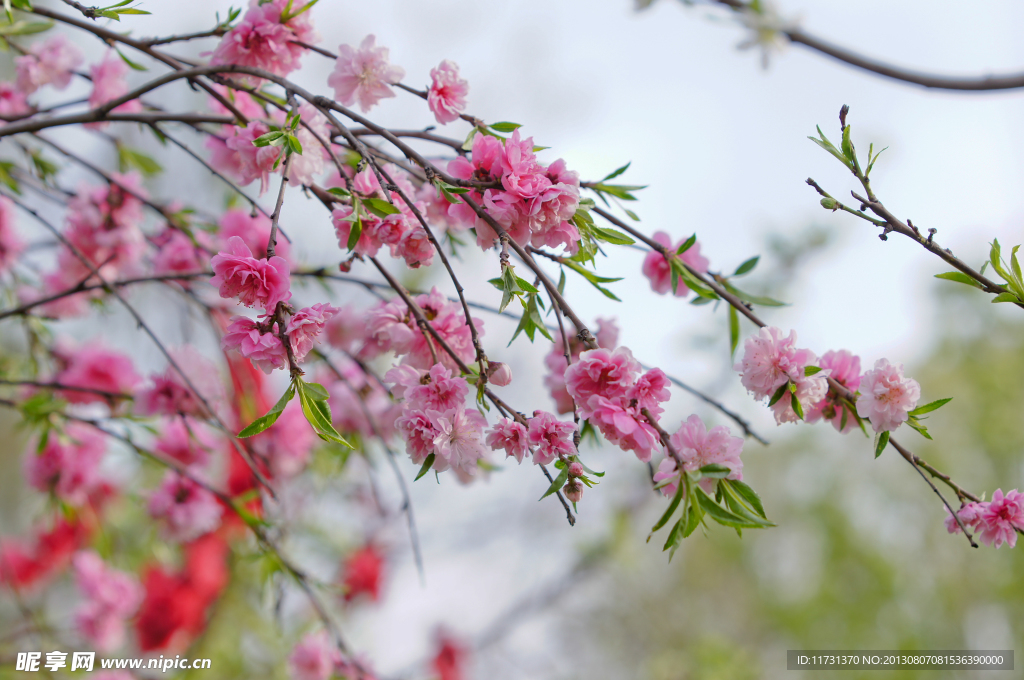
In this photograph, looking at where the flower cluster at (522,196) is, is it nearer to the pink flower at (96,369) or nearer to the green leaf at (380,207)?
the green leaf at (380,207)

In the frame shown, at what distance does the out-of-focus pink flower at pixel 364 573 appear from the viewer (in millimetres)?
2307

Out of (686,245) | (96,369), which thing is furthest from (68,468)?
(686,245)

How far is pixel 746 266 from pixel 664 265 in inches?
4.5

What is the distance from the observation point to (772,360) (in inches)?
24.9

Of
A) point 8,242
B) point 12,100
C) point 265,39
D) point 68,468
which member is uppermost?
point 12,100

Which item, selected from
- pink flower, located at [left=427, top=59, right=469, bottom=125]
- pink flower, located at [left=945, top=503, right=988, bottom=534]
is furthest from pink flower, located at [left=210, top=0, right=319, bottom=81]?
pink flower, located at [left=945, top=503, right=988, bottom=534]

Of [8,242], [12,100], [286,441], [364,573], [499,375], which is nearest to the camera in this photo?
[499,375]

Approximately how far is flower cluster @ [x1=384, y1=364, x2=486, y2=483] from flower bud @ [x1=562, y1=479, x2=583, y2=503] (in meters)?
0.09

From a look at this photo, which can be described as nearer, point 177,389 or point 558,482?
point 558,482

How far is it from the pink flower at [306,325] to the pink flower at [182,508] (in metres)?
1.00

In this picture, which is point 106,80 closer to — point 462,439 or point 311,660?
point 462,439

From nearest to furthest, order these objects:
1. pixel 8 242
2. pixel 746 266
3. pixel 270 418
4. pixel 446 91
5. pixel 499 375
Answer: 1. pixel 270 418
2. pixel 499 375
3. pixel 446 91
4. pixel 746 266
5. pixel 8 242

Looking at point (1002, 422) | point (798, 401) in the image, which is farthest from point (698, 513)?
point (1002, 422)

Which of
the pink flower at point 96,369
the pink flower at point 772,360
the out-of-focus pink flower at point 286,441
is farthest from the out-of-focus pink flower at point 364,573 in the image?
the pink flower at point 772,360
